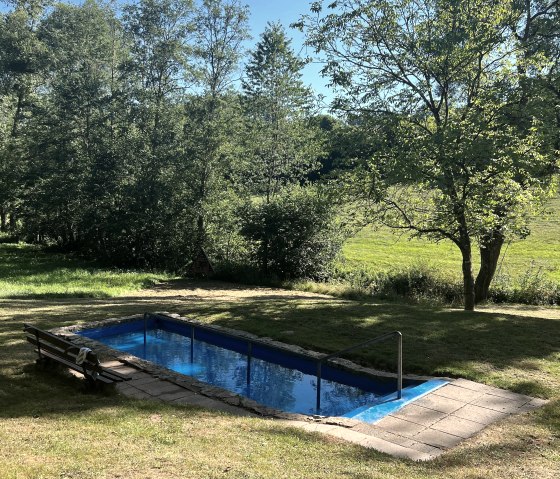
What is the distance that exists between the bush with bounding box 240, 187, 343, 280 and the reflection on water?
30.1ft

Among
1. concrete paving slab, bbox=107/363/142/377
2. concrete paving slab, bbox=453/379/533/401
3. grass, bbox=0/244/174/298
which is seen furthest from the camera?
grass, bbox=0/244/174/298

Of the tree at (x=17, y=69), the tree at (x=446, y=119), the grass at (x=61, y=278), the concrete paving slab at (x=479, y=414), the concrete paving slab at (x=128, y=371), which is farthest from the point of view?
the tree at (x=17, y=69)

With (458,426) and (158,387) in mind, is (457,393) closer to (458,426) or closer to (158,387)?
(458,426)

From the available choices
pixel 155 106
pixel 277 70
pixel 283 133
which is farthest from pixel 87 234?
pixel 277 70

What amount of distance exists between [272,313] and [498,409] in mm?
6226

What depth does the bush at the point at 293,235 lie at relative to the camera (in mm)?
19625

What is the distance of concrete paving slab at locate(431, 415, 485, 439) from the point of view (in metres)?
4.88

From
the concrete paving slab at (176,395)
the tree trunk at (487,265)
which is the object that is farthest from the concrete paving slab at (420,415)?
the tree trunk at (487,265)

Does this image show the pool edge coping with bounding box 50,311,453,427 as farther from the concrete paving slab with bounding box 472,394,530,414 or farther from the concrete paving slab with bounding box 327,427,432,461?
the concrete paving slab with bounding box 472,394,530,414

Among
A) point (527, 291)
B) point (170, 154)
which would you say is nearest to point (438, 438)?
point (527, 291)

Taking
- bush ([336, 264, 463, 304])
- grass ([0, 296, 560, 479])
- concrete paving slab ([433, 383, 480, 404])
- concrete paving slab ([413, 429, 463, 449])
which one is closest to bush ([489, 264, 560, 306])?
bush ([336, 264, 463, 304])

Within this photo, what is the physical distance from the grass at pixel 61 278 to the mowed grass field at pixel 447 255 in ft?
30.4

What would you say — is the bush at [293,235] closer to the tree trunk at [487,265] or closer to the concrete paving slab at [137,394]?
the tree trunk at [487,265]

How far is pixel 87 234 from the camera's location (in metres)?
24.4
